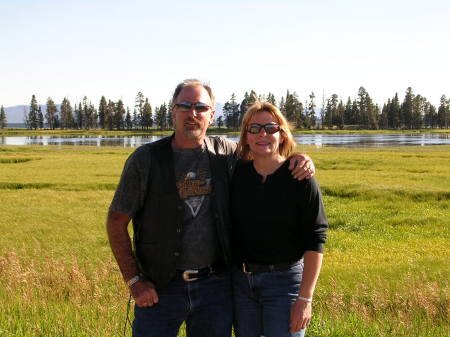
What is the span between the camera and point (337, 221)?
68.6 feet

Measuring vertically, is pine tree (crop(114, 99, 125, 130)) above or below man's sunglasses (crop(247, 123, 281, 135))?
above

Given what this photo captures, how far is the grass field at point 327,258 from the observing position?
25.5ft

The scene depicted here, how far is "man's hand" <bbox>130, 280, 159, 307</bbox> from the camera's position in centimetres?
476

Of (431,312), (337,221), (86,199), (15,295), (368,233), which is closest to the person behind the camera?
(431,312)

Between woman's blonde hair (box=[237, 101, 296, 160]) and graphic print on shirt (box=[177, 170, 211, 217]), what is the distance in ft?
1.69

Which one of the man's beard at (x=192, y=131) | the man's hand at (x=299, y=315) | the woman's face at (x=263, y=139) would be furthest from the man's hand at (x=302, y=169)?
the man's hand at (x=299, y=315)

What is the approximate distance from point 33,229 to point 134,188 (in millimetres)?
16510

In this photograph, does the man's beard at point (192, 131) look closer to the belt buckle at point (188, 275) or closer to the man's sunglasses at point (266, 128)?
the man's sunglasses at point (266, 128)

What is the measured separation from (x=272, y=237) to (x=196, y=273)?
87cm

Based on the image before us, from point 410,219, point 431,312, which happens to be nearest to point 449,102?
point 410,219

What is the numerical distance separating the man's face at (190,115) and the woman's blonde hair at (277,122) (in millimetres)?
422

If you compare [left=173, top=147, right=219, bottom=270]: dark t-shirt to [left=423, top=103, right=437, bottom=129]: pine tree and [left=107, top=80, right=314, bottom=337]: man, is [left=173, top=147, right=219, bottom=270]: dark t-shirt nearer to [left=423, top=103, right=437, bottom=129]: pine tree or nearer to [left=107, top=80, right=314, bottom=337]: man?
[left=107, top=80, right=314, bottom=337]: man

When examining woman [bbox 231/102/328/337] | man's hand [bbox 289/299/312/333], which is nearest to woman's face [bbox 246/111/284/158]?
woman [bbox 231/102/328/337]

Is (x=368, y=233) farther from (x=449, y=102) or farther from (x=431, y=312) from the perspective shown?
(x=449, y=102)
